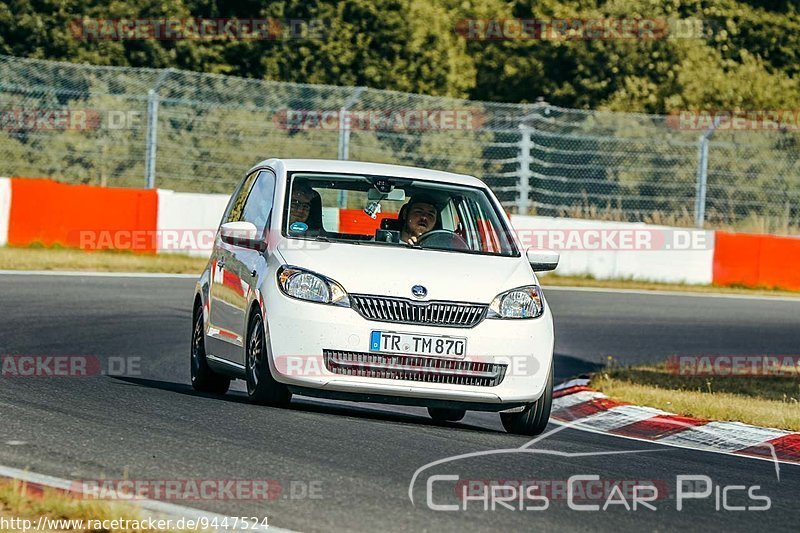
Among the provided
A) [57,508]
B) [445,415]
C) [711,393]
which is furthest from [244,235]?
[711,393]

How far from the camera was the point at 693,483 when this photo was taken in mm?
7770

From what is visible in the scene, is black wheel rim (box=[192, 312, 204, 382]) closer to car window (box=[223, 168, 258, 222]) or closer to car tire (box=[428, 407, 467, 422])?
car window (box=[223, 168, 258, 222])

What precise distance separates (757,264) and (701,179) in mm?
2047

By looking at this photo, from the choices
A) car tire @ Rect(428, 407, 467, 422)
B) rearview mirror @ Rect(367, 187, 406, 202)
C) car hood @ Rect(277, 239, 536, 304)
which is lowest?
car tire @ Rect(428, 407, 467, 422)

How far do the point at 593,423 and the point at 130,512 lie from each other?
598 cm

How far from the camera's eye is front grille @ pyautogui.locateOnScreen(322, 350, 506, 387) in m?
8.88

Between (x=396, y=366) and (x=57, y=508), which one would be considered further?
(x=396, y=366)

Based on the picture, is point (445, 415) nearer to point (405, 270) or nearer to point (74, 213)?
point (405, 270)

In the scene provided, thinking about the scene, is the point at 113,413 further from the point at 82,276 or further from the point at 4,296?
the point at 82,276

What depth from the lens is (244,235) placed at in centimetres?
967

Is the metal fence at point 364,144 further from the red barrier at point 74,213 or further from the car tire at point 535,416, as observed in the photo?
the car tire at point 535,416

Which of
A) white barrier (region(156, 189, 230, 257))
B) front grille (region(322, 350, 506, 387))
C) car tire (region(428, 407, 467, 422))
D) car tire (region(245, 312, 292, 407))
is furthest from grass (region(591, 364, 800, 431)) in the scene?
white barrier (region(156, 189, 230, 257))

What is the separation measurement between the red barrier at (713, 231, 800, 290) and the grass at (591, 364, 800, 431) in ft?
35.8

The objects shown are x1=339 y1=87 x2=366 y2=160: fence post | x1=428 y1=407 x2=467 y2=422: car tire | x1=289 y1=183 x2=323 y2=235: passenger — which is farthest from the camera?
x1=339 y1=87 x2=366 y2=160: fence post
